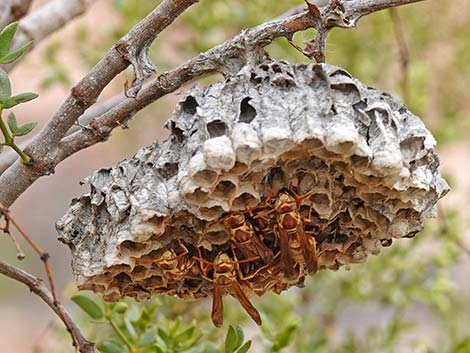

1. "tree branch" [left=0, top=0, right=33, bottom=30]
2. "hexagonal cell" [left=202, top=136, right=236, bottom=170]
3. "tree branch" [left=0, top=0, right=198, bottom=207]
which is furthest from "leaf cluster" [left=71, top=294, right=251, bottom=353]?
"tree branch" [left=0, top=0, right=33, bottom=30]

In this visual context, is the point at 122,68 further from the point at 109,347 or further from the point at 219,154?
the point at 109,347

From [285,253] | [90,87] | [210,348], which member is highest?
[90,87]

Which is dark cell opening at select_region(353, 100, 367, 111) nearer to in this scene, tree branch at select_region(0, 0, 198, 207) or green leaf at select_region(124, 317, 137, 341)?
tree branch at select_region(0, 0, 198, 207)

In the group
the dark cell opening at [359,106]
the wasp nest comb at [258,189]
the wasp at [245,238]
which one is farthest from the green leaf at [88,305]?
the dark cell opening at [359,106]

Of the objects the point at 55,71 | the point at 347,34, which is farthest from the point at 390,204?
the point at 347,34

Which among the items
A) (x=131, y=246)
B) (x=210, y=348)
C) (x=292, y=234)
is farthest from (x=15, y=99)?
(x=210, y=348)

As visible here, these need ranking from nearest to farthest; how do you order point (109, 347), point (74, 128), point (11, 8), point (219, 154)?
point (219, 154), point (109, 347), point (74, 128), point (11, 8)
